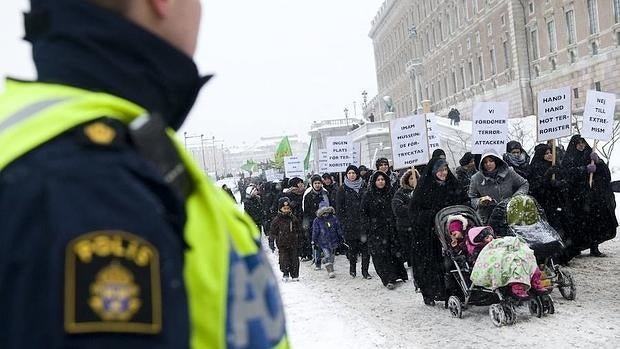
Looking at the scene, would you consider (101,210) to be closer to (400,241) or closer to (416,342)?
(416,342)

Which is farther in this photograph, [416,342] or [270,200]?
[270,200]

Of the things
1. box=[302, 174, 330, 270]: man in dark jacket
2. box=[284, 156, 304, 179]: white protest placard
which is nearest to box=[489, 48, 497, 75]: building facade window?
box=[284, 156, 304, 179]: white protest placard

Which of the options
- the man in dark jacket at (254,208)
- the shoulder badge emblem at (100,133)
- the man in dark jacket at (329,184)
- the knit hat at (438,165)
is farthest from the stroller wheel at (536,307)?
the man in dark jacket at (254,208)

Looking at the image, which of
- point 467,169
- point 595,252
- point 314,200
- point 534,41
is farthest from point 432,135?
point 534,41

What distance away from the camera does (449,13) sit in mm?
58312

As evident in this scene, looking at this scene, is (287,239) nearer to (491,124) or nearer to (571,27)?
(491,124)

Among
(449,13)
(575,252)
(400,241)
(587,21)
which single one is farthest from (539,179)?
(449,13)

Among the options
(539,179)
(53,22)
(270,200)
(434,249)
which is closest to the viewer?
(53,22)

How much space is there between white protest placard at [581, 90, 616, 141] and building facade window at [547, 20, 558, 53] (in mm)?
33619

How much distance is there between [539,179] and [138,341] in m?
8.80

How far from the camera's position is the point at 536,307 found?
6289mm

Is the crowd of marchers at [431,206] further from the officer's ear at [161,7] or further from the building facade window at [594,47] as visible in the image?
the building facade window at [594,47]

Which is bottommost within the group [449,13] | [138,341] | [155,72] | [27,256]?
[138,341]

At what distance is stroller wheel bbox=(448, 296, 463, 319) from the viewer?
670 cm
